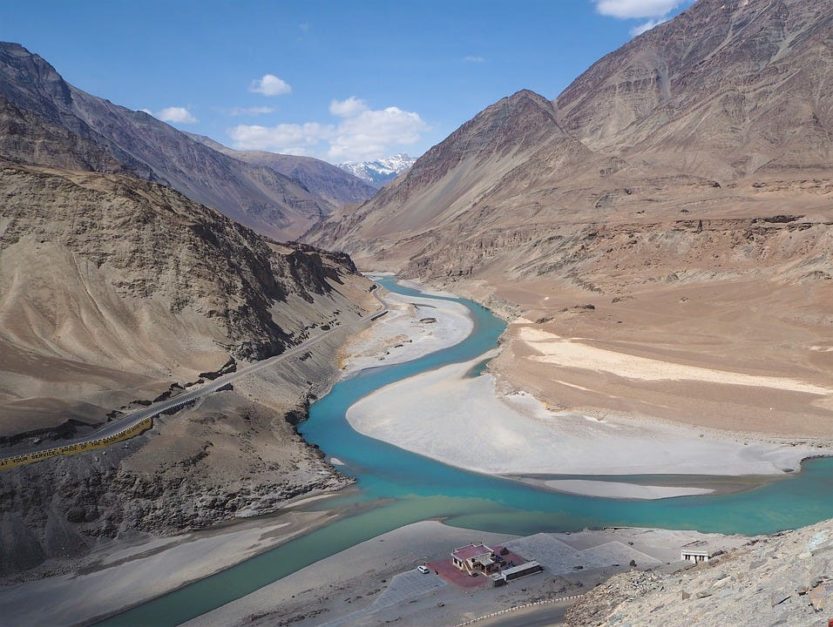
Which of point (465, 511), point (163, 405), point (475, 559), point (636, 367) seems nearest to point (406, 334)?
point (636, 367)

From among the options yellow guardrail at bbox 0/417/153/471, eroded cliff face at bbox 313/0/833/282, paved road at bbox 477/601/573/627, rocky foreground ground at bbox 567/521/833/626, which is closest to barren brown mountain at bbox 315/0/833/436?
eroded cliff face at bbox 313/0/833/282

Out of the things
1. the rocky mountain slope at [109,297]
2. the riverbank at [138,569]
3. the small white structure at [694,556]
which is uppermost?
the rocky mountain slope at [109,297]

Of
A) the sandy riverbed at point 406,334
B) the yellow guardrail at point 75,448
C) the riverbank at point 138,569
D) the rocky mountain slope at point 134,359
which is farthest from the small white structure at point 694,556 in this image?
the sandy riverbed at point 406,334

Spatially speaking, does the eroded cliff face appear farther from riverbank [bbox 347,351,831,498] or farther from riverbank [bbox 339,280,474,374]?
riverbank [bbox 347,351,831,498]

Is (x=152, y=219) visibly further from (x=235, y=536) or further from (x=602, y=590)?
(x=602, y=590)

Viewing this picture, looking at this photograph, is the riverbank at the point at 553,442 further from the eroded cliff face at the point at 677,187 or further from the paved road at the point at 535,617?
the eroded cliff face at the point at 677,187

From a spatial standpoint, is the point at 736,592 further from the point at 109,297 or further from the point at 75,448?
the point at 109,297

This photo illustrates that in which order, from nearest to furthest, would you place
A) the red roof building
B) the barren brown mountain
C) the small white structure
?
the small white structure < the red roof building < the barren brown mountain
